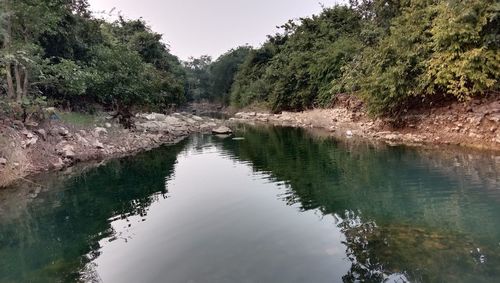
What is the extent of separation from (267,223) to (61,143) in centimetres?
1267

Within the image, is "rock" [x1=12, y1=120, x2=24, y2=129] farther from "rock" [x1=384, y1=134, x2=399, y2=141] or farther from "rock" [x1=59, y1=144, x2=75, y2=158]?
"rock" [x1=384, y1=134, x2=399, y2=141]

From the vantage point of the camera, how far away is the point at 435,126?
17.8 metres

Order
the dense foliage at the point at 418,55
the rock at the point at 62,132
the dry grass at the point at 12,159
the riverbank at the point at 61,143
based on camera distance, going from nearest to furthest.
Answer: the dry grass at the point at 12,159 < the riverbank at the point at 61,143 < the dense foliage at the point at 418,55 < the rock at the point at 62,132

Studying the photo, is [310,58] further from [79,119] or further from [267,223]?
[267,223]

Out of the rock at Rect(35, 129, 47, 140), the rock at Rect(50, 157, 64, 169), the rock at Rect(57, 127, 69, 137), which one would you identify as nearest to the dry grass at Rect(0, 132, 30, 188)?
the rock at Rect(50, 157, 64, 169)

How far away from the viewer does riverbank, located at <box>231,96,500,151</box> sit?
15.0 metres

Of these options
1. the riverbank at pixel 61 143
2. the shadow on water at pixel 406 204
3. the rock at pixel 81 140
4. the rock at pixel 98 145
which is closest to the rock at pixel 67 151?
the riverbank at pixel 61 143

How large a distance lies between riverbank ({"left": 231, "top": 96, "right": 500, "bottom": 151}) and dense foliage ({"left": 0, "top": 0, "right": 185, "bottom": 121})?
14753mm

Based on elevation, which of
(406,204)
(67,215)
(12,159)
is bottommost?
(67,215)

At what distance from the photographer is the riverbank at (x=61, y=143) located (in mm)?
13734

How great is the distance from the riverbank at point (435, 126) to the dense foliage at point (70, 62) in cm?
1475

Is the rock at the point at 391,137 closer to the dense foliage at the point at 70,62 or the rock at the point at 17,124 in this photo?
the dense foliage at the point at 70,62

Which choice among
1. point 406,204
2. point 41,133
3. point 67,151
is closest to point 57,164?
point 67,151

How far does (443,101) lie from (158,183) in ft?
45.1
